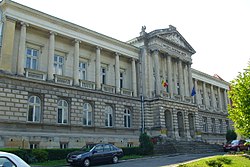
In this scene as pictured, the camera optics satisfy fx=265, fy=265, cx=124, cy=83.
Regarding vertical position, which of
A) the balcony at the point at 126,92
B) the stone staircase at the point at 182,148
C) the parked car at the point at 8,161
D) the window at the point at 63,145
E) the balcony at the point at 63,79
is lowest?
the stone staircase at the point at 182,148

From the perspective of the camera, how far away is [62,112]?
28.9 meters

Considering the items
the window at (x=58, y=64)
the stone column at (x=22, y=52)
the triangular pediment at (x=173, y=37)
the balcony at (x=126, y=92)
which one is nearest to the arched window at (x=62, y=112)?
the window at (x=58, y=64)

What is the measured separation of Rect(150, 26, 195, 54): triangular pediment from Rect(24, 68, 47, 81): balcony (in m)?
18.6

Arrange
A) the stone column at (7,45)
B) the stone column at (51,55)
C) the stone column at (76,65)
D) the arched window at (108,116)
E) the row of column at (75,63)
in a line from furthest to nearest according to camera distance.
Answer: the arched window at (108,116) < the stone column at (76,65) < the stone column at (51,55) < the row of column at (75,63) < the stone column at (7,45)

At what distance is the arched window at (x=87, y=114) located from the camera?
31075 mm

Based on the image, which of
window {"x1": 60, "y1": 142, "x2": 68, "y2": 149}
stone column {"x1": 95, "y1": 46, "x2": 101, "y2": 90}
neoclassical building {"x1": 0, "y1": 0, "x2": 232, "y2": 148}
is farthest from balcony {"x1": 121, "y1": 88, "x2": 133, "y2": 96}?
window {"x1": 60, "y1": 142, "x2": 68, "y2": 149}

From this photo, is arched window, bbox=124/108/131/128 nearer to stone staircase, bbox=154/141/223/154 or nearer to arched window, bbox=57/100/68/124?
stone staircase, bbox=154/141/223/154

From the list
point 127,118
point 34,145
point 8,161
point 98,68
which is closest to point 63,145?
point 34,145

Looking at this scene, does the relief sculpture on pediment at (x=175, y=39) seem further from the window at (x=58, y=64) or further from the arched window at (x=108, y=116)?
the window at (x=58, y=64)

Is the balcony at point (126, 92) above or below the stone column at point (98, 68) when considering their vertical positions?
below

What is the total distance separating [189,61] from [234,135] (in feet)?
52.9

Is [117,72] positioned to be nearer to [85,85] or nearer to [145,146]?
[85,85]

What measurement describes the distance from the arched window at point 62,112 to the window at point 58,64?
157 inches

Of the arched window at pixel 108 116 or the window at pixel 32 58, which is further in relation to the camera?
the arched window at pixel 108 116
